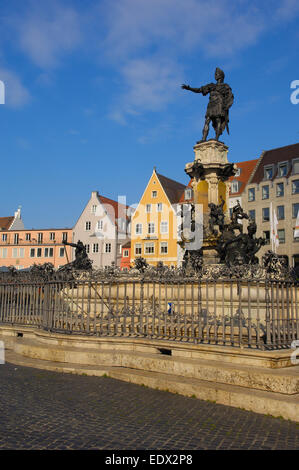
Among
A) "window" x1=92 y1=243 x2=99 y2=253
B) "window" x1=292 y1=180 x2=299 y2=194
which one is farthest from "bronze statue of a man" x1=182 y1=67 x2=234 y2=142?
"window" x1=92 y1=243 x2=99 y2=253

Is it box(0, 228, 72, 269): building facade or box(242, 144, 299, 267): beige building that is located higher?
box(242, 144, 299, 267): beige building

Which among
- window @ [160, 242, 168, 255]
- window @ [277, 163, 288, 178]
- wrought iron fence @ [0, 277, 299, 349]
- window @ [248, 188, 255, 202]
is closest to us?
wrought iron fence @ [0, 277, 299, 349]

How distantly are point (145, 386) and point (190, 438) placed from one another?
275 cm

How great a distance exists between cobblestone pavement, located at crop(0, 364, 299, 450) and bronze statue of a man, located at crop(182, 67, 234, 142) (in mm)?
12476

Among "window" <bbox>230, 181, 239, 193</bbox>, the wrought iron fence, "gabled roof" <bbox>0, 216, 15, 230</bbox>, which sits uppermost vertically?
"window" <bbox>230, 181, 239, 193</bbox>

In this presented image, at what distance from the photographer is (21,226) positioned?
75.1 m

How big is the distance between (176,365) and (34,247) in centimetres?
5991

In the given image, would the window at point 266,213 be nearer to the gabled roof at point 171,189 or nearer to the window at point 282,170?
the window at point 282,170

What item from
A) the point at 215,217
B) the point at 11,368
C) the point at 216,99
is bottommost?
the point at 11,368

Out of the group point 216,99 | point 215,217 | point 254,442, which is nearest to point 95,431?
point 254,442

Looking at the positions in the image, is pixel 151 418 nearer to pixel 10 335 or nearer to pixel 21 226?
pixel 10 335

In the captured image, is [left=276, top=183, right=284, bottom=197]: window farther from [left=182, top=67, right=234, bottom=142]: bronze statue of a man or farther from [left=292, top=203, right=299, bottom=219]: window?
[left=182, top=67, right=234, bottom=142]: bronze statue of a man

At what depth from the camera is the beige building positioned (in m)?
49.6

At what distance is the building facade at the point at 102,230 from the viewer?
57.7 m
